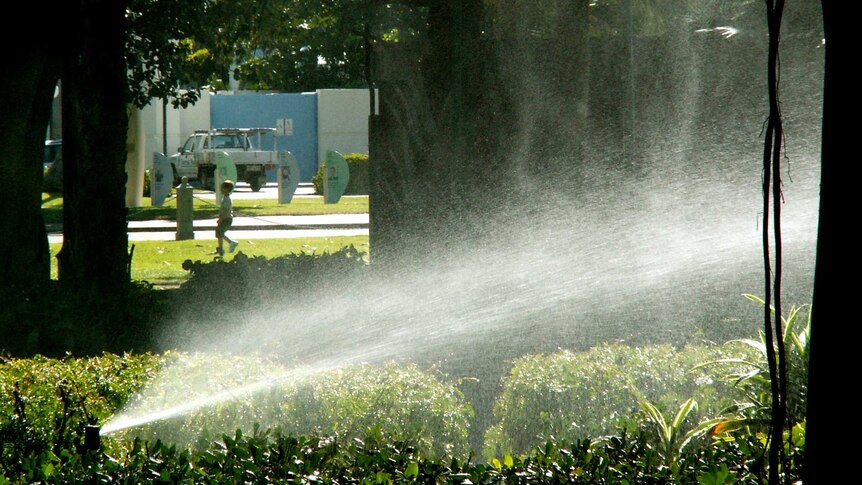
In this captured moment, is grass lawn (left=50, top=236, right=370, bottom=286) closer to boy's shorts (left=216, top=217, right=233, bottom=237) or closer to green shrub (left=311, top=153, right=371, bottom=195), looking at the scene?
boy's shorts (left=216, top=217, right=233, bottom=237)

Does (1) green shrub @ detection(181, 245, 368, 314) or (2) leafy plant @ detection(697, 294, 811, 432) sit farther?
(1) green shrub @ detection(181, 245, 368, 314)

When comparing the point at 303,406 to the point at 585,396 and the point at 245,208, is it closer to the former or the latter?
the point at 585,396

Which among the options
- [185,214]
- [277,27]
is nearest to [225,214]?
[277,27]

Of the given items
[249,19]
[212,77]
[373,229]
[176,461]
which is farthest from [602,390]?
[212,77]

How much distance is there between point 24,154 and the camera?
8438 millimetres

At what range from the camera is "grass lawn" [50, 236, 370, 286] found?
1282 cm

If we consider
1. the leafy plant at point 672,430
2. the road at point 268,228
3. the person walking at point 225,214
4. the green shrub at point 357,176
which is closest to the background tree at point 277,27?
the person walking at point 225,214

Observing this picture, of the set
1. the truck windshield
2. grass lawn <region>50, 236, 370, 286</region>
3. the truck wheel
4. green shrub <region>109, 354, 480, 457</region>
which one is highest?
the truck windshield

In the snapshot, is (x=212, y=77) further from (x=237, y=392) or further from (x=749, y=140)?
(x=237, y=392)

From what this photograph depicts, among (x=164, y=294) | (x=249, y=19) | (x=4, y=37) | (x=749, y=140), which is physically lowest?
(x=164, y=294)

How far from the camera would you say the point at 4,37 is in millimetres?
8273

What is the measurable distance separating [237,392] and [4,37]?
5260 mm

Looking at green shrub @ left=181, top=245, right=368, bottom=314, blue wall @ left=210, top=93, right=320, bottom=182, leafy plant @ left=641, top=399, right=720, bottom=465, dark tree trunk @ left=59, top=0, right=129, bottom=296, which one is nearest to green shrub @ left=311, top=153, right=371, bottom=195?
blue wall @ left=210, top=93, right=320, bottom=182

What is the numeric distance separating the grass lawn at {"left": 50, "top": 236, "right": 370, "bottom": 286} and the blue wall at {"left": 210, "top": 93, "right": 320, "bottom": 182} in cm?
2265
